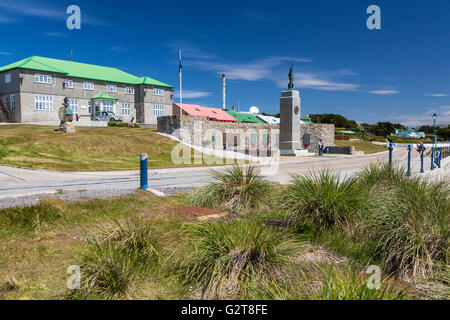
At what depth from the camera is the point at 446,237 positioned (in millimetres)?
3756

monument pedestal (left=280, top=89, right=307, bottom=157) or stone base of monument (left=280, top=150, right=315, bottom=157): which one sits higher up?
monument pedestal (left=280, top=89, right=307, bottom=157)

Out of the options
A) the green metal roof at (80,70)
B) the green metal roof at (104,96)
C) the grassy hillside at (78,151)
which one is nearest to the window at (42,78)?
the green metal roof at (80,70)

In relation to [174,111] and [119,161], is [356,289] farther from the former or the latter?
[174,111]

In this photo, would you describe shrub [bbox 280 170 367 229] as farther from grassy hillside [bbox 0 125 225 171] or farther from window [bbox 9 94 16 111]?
window [bbox 9 94 16 111]

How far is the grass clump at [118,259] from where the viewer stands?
3.19m

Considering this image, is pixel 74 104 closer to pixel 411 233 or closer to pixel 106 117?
pixel 106 117

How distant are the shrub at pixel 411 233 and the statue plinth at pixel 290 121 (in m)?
27.6

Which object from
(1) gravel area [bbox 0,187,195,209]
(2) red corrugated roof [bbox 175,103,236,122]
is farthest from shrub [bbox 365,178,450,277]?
(2) red corrugated roof [bbox 175,103,236,122]

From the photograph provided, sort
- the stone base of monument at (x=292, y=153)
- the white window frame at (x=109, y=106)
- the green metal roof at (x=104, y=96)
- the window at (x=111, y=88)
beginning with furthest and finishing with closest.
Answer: the window at (x=111, y=88) < the white window frame at (x=109, y=106) < the green metal roof at (x=104, y=96) < the stone base of monument at (x=292, y=153)

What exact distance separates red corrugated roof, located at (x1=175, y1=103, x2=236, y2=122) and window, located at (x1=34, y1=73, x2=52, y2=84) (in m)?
22.0

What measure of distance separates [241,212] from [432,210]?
346cm

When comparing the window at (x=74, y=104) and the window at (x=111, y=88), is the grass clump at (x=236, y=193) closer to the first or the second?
the window at (x=74, y=104)

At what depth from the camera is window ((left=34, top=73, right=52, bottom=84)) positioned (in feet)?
135
